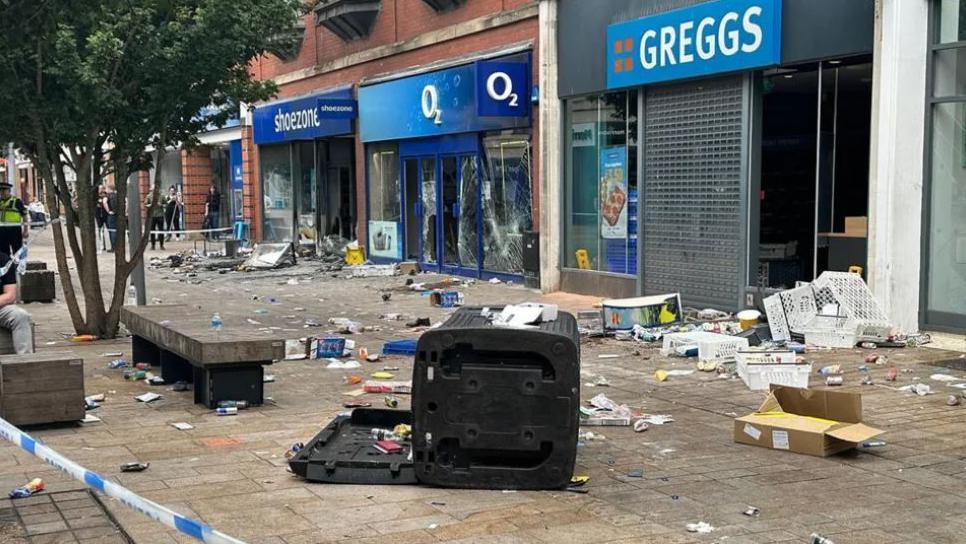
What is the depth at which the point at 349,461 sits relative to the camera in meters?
6.20

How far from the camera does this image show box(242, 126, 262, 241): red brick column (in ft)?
98.5

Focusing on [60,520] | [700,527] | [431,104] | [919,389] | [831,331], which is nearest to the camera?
[700,527]

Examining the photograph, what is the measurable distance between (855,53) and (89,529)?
370 inches

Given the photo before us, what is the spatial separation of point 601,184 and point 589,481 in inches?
398

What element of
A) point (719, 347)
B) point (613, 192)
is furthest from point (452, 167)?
point (719, 347)

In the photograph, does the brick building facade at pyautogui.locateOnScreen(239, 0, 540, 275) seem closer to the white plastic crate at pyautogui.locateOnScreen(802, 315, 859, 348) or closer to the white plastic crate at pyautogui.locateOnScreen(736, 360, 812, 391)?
the white plastic crate at pyautogui.locateOnScreen(802, 315, 859, 348)

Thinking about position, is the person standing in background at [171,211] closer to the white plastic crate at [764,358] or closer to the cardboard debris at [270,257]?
the cardboard debris at [270,257]

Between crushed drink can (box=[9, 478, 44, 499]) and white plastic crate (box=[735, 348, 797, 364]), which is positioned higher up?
white plastic crate (box=[735, 348, 797, 364])

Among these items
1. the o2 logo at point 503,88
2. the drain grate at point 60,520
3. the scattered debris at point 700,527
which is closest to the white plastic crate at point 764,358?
the scattered debris at point 700,527

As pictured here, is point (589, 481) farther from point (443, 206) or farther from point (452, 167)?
point (443, 206)

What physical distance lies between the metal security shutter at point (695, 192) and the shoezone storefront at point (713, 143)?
0.8 inches

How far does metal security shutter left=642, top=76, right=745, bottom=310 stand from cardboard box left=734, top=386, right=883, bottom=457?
19.8 ft

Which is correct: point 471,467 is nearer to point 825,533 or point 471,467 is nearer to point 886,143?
point 825,533

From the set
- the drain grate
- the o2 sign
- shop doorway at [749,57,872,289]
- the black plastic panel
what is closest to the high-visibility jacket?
the o2 sign
